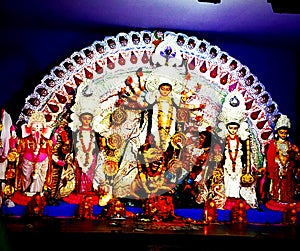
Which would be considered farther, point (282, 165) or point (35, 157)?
point (282, 165)

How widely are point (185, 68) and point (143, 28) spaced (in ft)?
2.02

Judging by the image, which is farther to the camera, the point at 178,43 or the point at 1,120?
the point at 178,43

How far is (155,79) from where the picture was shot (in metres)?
4.02

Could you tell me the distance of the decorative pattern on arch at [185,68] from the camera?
395 cm

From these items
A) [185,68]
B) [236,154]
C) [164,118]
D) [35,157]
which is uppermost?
[185,68]

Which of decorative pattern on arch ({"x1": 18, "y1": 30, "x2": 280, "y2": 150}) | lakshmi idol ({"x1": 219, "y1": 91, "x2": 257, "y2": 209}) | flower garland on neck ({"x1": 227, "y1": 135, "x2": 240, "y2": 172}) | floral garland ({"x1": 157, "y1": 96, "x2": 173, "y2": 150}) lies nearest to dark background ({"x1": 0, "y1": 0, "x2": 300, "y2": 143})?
decorative pattern on arch ({"x1": 18, "y1": 30, "x2": 280, "y2": 150})

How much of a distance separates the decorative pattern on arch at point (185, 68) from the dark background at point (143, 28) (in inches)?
5.4

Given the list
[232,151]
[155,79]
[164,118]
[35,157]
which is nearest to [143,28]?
[155,79]

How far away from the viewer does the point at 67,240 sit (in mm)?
3049

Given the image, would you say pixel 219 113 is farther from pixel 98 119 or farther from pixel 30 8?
pixel 30 8

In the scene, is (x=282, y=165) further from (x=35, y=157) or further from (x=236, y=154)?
(x=35, y=157)

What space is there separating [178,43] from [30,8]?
1.50 metres

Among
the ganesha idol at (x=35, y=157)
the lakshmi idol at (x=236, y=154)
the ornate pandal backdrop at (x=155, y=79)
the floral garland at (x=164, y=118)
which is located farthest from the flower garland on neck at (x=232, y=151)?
the ganesha idol at (x=35, y=157)

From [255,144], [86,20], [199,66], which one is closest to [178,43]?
[199,66]
